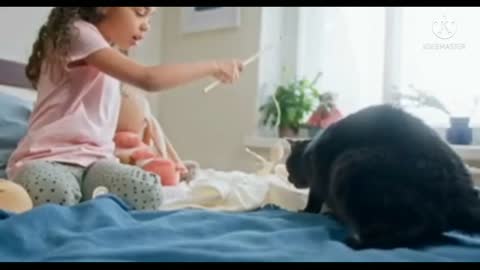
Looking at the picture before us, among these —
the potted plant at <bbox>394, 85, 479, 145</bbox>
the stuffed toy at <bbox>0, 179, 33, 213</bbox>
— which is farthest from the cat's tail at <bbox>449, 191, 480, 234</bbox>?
the potted plant at <bbox>394, 85, 479, 145</bbox>

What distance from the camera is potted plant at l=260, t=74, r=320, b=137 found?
6.95 ft

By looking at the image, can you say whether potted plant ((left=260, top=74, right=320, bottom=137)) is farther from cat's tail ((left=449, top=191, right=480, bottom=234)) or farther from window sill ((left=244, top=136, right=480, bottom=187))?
cat's tail ((left=449, top=191, right=480, bottom=234))

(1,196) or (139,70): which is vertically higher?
(139,70)

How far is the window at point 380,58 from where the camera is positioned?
1.76 meters

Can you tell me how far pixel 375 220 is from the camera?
0.76m

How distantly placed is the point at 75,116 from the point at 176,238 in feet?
2.13

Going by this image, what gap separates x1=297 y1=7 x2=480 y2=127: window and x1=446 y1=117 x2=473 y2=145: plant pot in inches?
1.2

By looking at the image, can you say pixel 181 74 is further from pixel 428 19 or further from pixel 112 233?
pixel 428 19

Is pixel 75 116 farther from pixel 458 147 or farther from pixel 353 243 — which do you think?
pixel 458 147

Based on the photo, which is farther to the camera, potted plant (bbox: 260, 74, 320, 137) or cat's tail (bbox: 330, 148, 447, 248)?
potted plant (bbox: 260, 74, 320, 137)

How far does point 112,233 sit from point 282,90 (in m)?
1.52

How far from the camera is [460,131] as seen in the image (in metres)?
1.75

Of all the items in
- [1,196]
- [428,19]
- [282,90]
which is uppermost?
[428,19]

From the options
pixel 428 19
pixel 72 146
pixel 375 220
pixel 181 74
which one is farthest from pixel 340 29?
pixel 375 220
